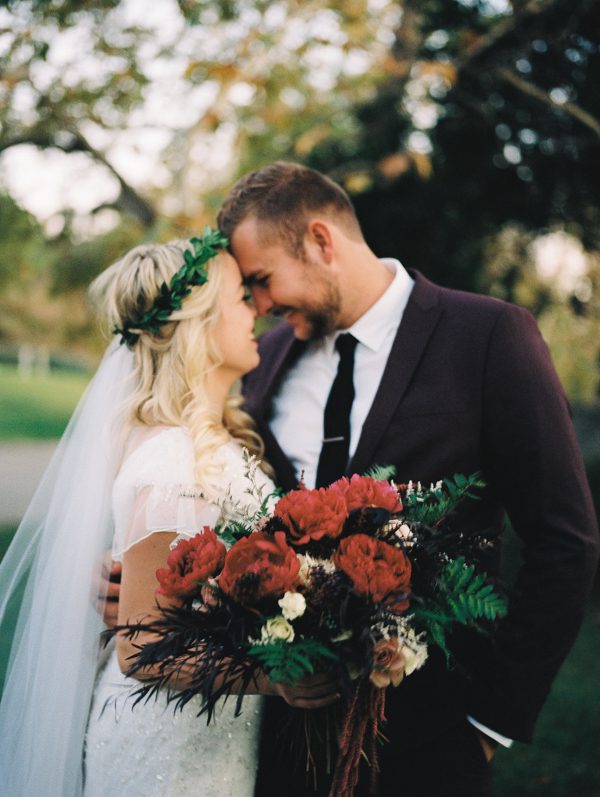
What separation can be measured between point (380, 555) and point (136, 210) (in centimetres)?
621

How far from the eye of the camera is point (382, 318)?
10.5 feet

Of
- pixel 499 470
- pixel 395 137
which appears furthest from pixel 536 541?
pixel 395 137

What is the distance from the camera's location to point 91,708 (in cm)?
267

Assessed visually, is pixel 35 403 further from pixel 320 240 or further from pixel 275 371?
pixel 320 240

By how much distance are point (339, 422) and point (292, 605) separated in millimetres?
1270

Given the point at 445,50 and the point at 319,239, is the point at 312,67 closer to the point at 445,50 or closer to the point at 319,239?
Answer: the point at 445,50

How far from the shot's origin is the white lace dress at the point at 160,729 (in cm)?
247

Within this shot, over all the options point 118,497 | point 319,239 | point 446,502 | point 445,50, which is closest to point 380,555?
point 446,502

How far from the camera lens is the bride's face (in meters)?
3.06

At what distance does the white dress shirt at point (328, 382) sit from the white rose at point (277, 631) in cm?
117

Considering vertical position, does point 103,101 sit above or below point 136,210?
above

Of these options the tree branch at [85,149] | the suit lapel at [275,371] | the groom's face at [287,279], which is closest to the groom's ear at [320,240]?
the groom's face at [287,279]

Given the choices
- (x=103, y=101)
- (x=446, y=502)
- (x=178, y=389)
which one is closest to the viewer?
(x=446, y=502)

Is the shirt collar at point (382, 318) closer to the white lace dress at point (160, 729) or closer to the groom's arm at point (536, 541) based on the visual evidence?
the groom's arm at point (536, 541)
